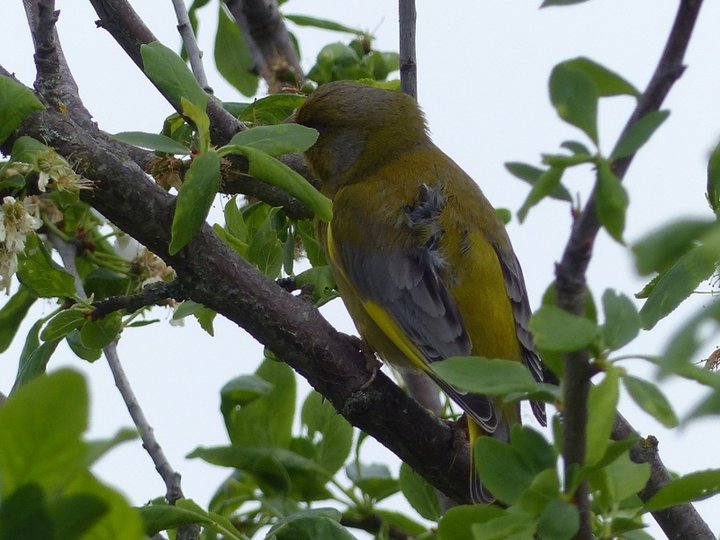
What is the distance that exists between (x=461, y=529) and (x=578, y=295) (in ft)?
1.99

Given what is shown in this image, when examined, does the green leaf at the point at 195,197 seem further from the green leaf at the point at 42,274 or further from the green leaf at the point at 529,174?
the green leaf at the point at 529,174

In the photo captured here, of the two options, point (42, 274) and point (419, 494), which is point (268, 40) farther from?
point (419, 494)

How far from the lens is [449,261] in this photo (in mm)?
3902

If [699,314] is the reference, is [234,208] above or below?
above

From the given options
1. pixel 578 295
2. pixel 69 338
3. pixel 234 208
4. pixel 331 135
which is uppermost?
pixel 331 135

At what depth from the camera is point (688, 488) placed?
157cm

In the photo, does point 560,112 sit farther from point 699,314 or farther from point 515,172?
point 699,314

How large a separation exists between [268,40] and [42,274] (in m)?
2.22

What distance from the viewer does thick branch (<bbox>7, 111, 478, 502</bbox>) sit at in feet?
8.19

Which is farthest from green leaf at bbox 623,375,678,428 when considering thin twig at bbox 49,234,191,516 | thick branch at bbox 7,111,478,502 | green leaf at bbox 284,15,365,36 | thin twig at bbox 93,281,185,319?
green leaf at bbox 284,15,365,36

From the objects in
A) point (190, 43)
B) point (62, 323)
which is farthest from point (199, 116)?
point (190, 43)

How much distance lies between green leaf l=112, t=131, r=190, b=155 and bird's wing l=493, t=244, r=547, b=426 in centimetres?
155

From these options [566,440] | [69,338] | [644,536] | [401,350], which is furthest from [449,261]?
[566,440]

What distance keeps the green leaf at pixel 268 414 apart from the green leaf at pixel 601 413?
168 centimetres
